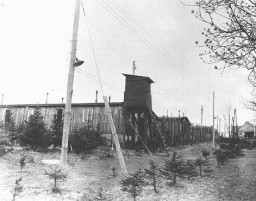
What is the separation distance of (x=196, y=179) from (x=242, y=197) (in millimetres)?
A: 2469

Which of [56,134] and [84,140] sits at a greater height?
[56,134]

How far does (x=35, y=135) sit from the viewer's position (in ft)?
62.3

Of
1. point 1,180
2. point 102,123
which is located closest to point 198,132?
point 102,123

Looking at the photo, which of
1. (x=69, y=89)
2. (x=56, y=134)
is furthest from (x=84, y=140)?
(x=69, y=89)

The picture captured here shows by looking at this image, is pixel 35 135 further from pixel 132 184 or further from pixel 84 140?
pixel 132 184

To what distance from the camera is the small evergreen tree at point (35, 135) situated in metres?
18.9

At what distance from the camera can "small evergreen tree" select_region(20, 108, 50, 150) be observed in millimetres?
18938

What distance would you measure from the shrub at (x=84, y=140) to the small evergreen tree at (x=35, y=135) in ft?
6.44

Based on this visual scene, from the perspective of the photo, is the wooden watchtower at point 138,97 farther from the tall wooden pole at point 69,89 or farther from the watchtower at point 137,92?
the tall wooden pole at point 69,89

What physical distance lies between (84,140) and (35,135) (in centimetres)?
349

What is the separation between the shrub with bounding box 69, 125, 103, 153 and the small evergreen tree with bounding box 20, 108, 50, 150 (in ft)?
6.44

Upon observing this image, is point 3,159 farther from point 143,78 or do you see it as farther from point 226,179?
point 143,78

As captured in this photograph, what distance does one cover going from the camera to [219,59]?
574 centimetres

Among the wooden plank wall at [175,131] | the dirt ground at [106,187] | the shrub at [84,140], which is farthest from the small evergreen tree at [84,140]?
the wooden plank wall at [175,131]
